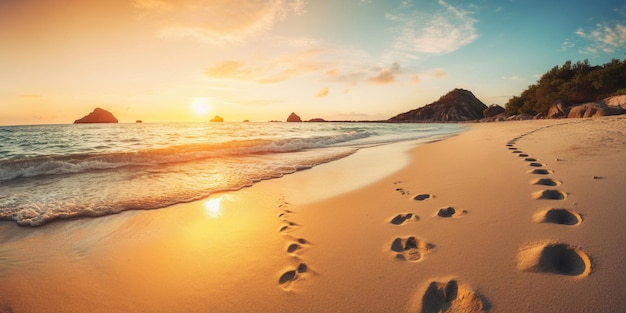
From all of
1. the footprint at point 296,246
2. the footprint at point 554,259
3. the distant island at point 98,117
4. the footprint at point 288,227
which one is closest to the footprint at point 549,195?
the footprint at point 554,259

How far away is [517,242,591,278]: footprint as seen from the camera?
6.08 ft

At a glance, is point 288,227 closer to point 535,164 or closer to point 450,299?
point 450,299

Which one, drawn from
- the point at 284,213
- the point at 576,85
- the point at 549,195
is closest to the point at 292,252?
the point at 284,213

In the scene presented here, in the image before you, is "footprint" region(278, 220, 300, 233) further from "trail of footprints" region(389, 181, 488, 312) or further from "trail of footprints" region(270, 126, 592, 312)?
"trail of footprints" region(389, 181, 488, 312)

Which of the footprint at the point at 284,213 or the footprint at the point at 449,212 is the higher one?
the footprint at the point at 449,212

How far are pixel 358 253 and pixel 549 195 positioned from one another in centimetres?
259

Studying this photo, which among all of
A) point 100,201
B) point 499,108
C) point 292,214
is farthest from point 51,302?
point 499,108

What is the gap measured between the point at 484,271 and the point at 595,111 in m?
39.8

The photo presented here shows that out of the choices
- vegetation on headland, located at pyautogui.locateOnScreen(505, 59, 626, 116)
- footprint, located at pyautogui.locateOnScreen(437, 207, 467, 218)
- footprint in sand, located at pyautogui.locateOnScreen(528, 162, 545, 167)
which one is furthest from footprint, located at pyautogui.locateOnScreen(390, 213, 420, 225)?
vegetation on headland, located at pyautogui.locateOnScreen(505, 59, 626, 116)

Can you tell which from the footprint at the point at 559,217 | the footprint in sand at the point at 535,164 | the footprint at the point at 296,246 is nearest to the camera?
the footprint at the point at 559,217

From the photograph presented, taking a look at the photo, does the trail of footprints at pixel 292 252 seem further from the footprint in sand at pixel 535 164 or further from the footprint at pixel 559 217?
the footprint in sand at pixel 535 164

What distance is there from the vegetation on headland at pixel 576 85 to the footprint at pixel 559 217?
50672mm

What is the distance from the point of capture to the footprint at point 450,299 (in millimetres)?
1650

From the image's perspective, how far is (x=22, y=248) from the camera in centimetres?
Result: 326
